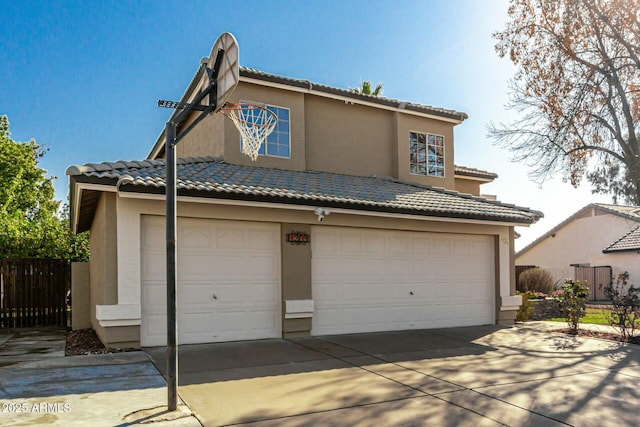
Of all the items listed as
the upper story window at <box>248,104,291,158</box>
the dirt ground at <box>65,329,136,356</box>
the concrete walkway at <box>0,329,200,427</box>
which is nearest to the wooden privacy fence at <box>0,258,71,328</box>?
the dirt ground at <box>65,329,136,356</box>

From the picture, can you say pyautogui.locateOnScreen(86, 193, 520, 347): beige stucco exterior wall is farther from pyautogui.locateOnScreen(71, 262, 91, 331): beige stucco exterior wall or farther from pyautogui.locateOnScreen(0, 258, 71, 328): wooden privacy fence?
pyautogui.locateOnScreen(0, 258, 71, 328): wooden privacy fence

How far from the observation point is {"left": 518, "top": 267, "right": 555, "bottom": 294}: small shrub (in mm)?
21594

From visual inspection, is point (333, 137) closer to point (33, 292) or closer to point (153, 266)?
point (153, 266)

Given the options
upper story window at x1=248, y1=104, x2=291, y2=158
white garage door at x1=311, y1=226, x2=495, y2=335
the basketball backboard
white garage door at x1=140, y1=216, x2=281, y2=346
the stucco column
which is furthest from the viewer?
the stucco column

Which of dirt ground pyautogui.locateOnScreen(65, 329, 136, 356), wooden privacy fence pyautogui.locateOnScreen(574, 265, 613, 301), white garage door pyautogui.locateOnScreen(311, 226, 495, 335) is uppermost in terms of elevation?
white garage door pyautogui.locateOnScreen(311, 226, 495, 335)

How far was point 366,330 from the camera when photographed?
485 inches

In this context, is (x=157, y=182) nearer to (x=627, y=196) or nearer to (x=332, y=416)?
(x=332, y=416)

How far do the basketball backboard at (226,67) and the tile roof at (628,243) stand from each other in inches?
1068

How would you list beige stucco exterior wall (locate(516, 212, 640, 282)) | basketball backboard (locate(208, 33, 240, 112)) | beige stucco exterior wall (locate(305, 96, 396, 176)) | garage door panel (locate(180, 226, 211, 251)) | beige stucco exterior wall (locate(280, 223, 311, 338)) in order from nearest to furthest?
basketball backboard (locate(208, 33, 240, 112))
garage door panel (locate(180, 226, 211, 251))
beige stucco exterior wall (locate(280, 223, 311, 338))
beige stucco exterior wall (locate(305, 96, 396, 176))
beige stucco exterior wall (locate(516, 212, 640, 282))

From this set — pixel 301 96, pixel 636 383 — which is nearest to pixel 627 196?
pixel 301 96

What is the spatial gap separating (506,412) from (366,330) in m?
6.28

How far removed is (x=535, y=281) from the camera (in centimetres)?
2169

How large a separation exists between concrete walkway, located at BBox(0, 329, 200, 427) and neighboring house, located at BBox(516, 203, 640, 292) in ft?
87.2

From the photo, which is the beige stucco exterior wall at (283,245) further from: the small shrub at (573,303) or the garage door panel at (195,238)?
the small shrub at (573,303)
